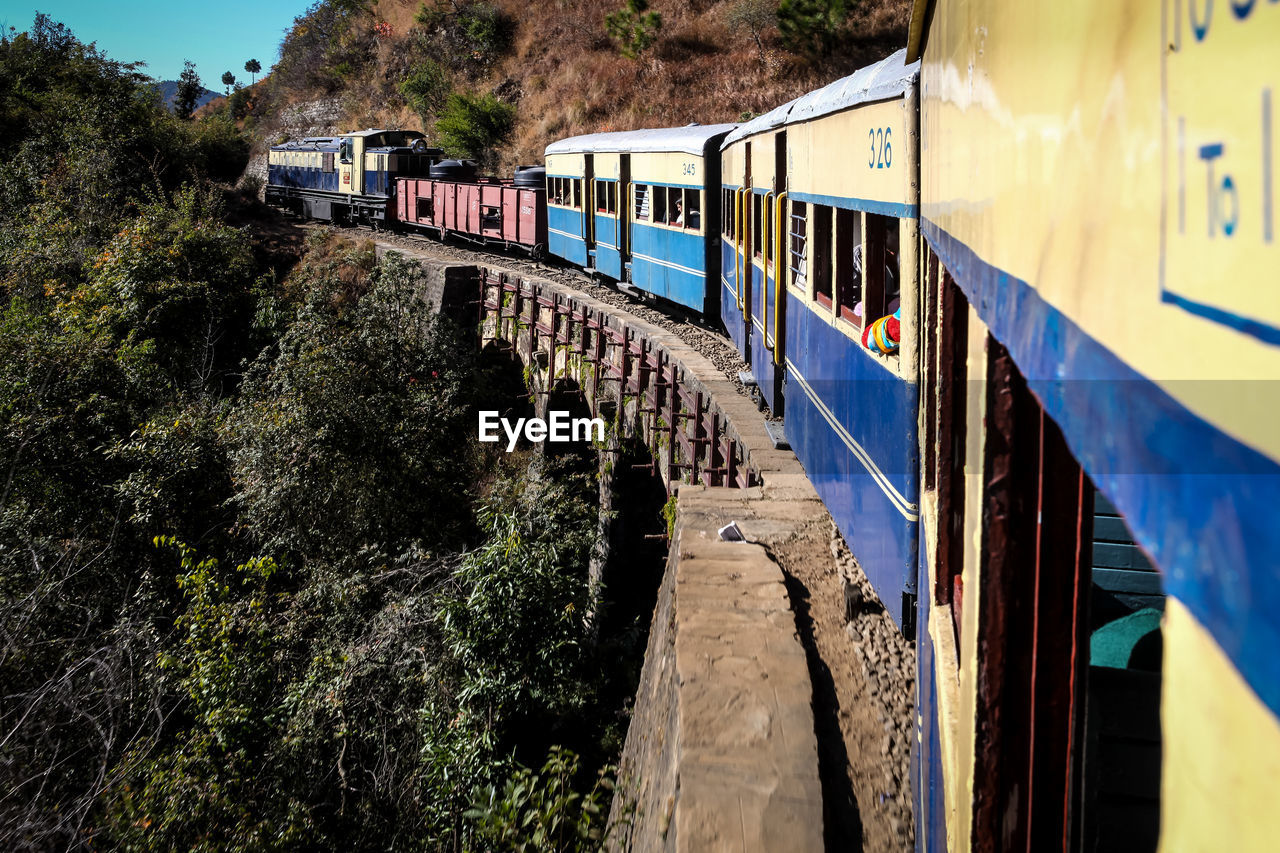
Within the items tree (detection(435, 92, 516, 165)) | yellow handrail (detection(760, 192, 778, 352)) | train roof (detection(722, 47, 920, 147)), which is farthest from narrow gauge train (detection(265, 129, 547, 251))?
train roof (detection(722, 47, 920, 147))

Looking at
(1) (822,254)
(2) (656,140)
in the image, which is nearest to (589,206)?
(2) (656,140)

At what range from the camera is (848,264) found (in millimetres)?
5168

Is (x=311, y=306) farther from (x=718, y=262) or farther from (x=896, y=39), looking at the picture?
(x=896, y=39)

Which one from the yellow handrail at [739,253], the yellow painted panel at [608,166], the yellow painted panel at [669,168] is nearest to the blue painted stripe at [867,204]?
the yellow handrail at [739,253]

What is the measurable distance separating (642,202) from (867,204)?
1012 centimetres

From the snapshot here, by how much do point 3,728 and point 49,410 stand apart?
29.2 feet

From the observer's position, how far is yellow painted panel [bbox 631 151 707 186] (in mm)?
11477

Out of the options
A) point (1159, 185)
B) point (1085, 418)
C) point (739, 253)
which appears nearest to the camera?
point (1159, 185)

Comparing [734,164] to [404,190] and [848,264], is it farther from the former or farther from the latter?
[404,190]

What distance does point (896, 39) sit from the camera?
2833 centimetres

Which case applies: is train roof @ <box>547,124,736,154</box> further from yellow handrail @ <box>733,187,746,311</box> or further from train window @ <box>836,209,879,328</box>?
train window @ <box>836,209,879,328</box>

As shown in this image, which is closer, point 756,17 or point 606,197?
point 606,197

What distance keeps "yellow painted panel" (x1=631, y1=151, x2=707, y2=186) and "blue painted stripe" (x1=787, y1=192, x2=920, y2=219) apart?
570cm

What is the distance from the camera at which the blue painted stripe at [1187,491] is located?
0.49 m
